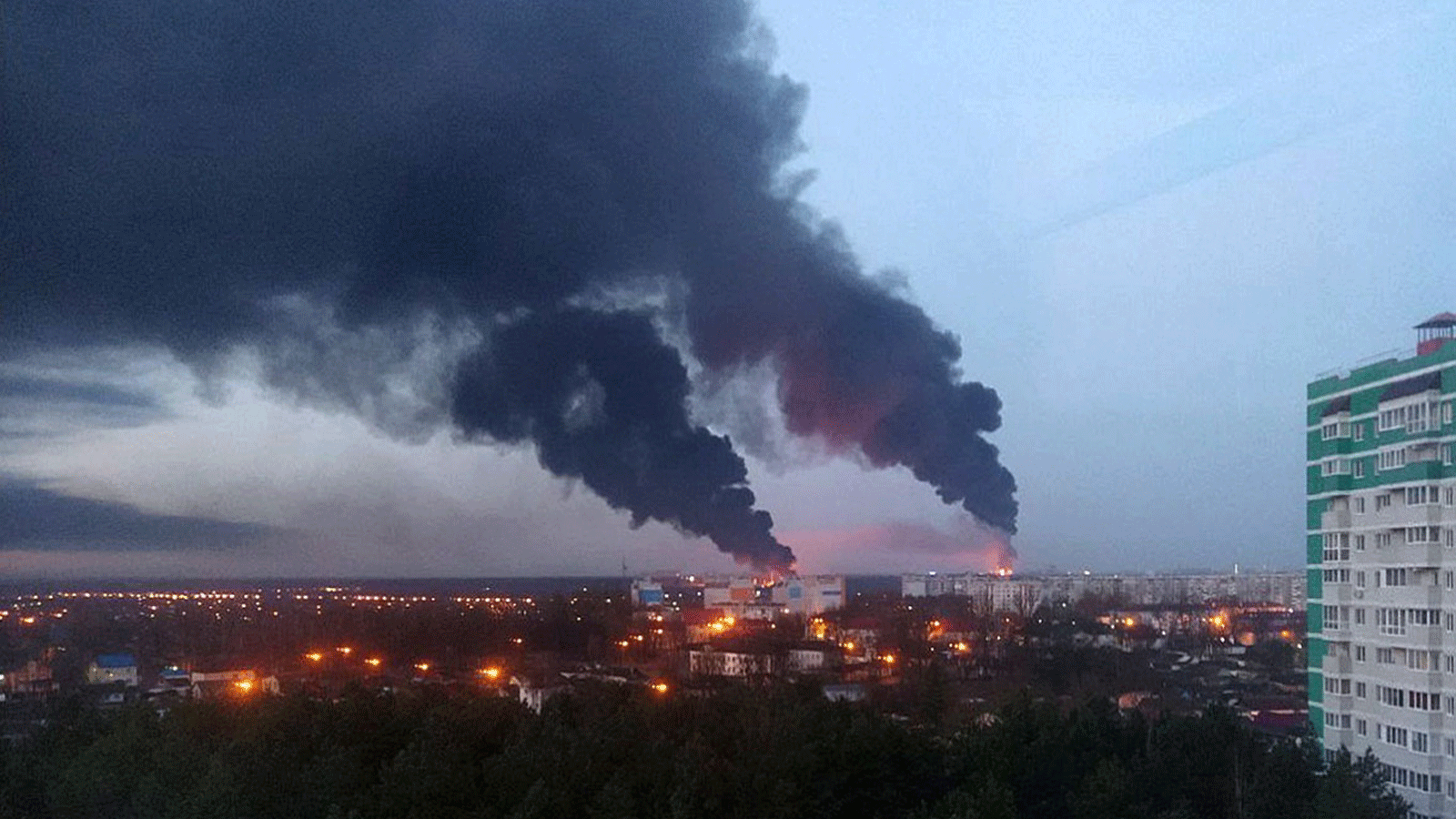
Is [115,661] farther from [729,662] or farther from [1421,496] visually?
[1421,496]

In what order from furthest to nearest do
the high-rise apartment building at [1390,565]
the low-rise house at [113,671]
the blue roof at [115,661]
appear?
the blue roof at [115,661] → the low-rise house at [113,671] → the high-rise apartment building at [1390,565]

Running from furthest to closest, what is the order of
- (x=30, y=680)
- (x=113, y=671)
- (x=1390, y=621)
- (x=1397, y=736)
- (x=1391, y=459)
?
(x=113, y=671) → (x=1391, y=459) → (x=1390, y=621) → (x=1397, y=736) → (x=30, y=680)

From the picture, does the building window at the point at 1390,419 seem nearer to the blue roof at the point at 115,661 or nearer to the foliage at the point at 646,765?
the foliage at the point at 646,765

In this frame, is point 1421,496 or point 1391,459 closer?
point 1421,496

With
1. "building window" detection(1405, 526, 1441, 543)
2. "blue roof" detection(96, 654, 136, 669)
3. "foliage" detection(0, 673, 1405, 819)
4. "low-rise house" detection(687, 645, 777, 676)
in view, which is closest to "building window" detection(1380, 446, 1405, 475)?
"building window" detection(1405, 526, 1441, 543)

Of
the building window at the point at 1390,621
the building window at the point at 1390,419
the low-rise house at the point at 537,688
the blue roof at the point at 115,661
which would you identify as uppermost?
the building window at the point at 1390,419

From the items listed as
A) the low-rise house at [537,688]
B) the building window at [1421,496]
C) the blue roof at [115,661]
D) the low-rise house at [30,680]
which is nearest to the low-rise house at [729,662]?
the low-rise house at [537,688]

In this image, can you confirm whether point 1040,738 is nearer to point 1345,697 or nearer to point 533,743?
point 533,743

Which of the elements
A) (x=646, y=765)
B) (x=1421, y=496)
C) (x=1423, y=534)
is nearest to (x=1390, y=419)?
(x=1421, y=496)
